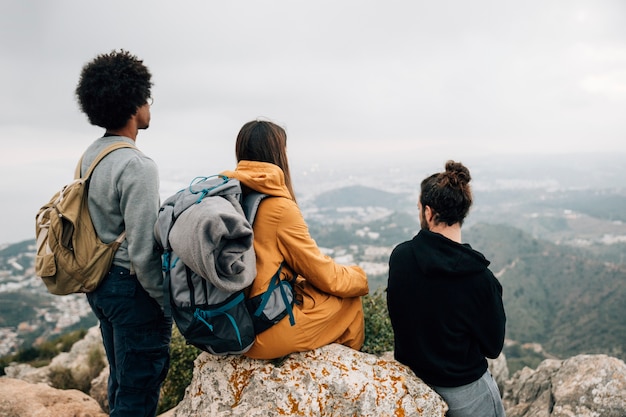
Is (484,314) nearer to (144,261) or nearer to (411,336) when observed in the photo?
(411,336)

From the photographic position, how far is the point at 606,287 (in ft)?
179

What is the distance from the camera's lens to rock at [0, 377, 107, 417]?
4.03 meters

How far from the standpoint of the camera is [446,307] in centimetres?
260

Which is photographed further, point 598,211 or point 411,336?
point 598,211

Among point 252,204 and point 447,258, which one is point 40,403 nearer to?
point 252,204

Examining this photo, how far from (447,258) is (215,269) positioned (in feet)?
5.04

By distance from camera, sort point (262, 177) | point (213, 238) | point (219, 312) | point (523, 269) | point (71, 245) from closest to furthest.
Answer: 1. point (213, 238)
2. point (219, 312)
3. point (262, 177)
4. point (71, 245)
5. point (523, 269)

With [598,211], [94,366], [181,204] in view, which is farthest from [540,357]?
[598,211]

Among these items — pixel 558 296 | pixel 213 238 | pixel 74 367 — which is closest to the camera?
pixel 213 238

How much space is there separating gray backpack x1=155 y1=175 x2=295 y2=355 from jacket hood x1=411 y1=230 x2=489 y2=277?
38.0 inches

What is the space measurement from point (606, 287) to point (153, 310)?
68.8 meters

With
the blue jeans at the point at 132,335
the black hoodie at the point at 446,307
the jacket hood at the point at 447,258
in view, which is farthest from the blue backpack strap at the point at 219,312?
the jacket hood at the point at 447,258

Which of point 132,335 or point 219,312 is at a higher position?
point 219,312

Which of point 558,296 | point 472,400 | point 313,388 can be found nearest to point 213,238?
point 313,388
